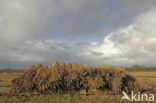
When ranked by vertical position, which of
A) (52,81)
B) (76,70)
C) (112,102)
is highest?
(76,70)

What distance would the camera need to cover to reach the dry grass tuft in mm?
10453

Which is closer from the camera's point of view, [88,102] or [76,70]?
[88,102]

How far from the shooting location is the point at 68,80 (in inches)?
420

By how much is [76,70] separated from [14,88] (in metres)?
4.31

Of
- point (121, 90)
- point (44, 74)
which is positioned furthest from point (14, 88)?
point (121, 90)

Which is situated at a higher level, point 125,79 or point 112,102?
point 125,79

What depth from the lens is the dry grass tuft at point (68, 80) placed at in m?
10.5

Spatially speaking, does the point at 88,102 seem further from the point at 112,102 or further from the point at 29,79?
the point at 29,79

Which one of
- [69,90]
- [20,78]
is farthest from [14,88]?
[69,90]

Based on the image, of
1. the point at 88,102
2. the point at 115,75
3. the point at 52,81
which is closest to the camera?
the point at 88,102

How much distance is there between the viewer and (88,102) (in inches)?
319

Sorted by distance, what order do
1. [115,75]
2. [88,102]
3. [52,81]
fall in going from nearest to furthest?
[88,102] → [52,81] → [115,75]

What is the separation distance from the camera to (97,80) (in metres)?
10.6

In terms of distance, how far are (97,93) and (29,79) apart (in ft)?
15.6
